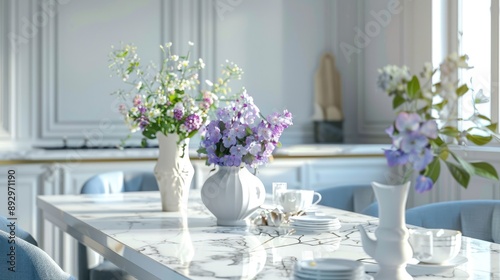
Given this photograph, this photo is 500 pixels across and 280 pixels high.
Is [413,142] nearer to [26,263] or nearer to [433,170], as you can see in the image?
[433,170]

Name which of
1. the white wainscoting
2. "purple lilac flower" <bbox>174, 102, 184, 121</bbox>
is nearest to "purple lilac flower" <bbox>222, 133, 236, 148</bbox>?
"purple lilac flower" <bbox>174, 102, 184, 121</bbox>

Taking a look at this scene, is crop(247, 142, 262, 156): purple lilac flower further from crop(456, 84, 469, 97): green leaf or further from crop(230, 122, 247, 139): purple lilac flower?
crop(456, 84, 469, 97): green leaf

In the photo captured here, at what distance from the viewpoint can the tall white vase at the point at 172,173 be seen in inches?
103

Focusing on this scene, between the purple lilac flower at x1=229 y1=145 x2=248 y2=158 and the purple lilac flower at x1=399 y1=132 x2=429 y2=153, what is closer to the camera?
the purple lilac flower at x1=399 y1=132 x2=429 y2=153

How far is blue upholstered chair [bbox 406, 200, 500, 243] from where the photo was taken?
7.55 ft

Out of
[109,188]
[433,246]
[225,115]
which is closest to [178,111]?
[225,115]

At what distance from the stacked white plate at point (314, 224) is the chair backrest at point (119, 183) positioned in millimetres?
1220

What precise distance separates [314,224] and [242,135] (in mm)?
316

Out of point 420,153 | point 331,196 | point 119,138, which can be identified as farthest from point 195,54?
point 420,153

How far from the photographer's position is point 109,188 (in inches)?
128

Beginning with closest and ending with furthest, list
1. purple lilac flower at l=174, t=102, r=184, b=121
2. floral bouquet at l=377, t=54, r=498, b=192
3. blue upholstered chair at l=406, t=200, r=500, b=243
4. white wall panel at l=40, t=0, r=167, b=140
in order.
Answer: floral bouquet at l=377, t=54, r=498, b=192 < blue upholstered chair at l=406, t=200, r=500, b=243 < purple lilac flower at l=174, t=102, r=184, b=121 < white wall panel at l=40, t=0, r=167, b=140

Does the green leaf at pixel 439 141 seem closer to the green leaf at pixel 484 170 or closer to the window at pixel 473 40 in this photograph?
the green leaf at pixel 484 170

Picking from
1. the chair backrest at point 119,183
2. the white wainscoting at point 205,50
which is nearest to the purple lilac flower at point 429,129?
the chair backrest at point 119,183

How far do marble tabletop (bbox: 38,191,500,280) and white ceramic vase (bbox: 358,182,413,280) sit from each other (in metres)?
0.14
